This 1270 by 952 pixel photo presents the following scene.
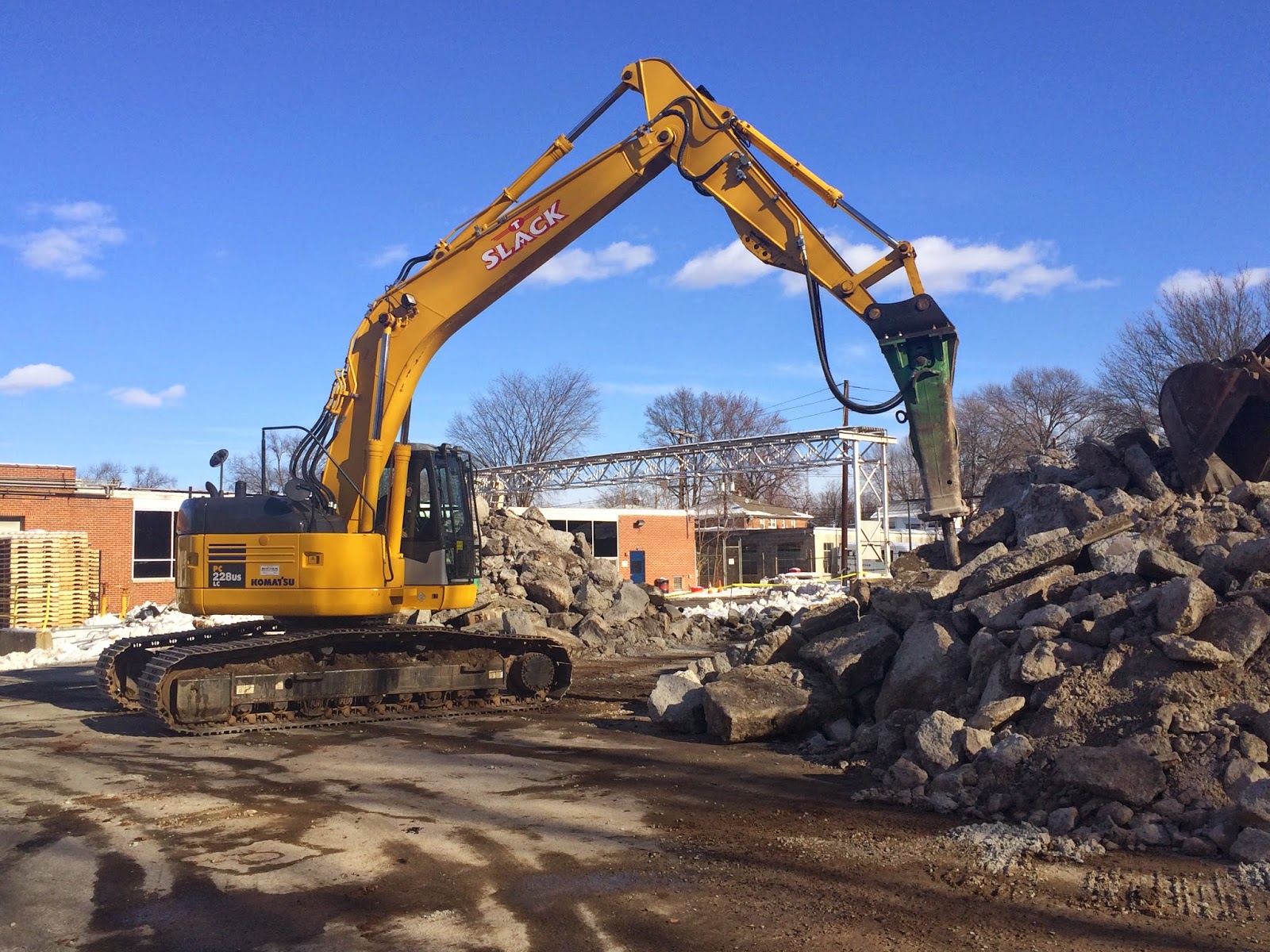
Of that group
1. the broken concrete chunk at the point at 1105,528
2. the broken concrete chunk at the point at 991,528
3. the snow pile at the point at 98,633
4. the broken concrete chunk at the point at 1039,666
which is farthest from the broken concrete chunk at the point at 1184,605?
the snow pile at the point at 98,633

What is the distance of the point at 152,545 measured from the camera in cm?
2902

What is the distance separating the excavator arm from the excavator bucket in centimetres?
381

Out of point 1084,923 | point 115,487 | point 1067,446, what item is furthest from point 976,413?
point 1084,923

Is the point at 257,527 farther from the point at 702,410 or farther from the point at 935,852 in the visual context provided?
the point at 702,410

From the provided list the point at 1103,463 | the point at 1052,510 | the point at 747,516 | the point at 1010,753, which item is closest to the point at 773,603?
the point at 1103,463

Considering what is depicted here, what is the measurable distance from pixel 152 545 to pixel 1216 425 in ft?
86.7

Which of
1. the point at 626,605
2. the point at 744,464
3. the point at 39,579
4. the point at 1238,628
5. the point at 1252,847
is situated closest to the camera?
the point at 1252,847

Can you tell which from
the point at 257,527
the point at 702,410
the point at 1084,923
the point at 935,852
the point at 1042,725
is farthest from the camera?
the point at 702,410

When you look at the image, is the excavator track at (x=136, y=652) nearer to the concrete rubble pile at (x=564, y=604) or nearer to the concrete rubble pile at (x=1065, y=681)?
the concrete rubble pile at (x=1065, y=681)

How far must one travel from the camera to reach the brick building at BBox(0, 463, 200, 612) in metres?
26.9

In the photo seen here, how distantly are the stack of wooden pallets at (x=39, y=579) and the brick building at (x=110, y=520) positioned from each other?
3.02 m

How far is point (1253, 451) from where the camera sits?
39.1 feet

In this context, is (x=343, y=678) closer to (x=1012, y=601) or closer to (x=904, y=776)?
(x=904, y=776)

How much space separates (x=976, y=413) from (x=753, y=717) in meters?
58.1
